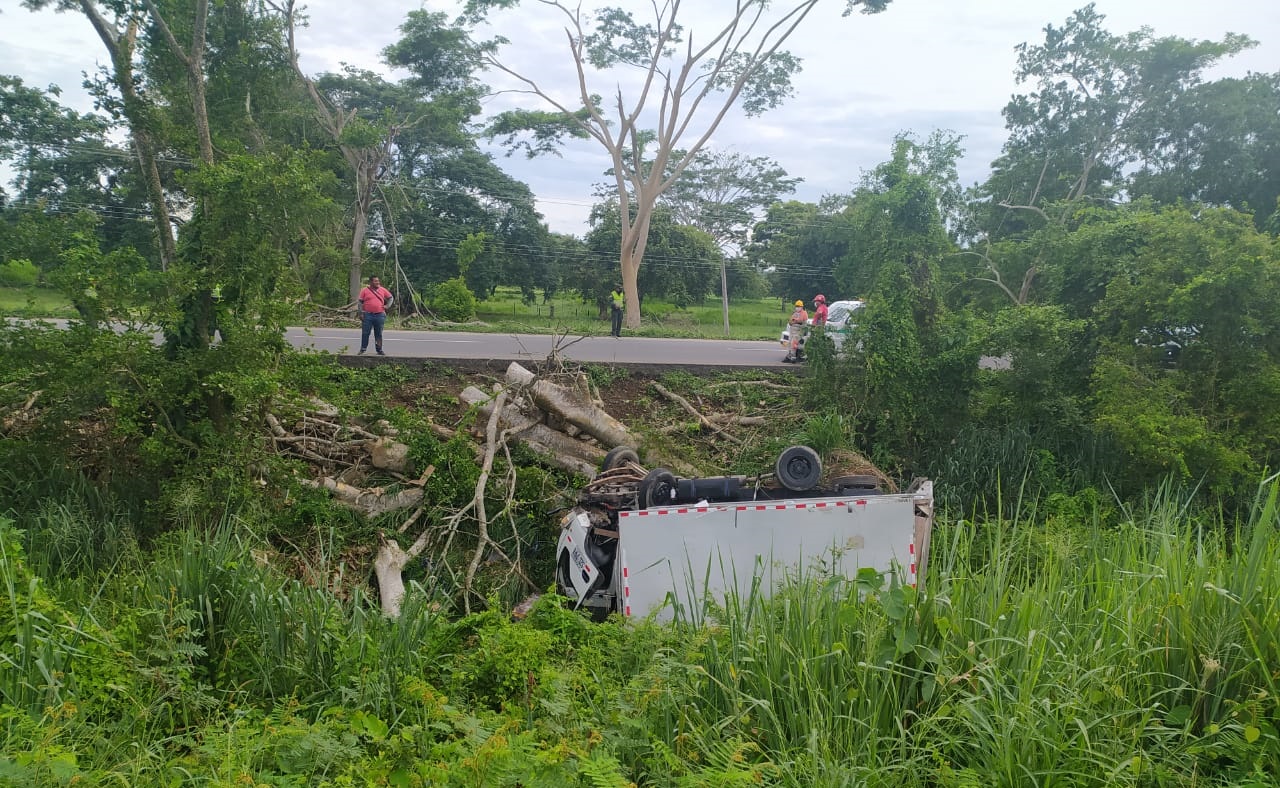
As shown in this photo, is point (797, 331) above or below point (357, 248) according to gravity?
below

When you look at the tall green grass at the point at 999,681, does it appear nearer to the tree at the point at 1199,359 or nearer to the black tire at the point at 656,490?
the black tire at the point at 656,490

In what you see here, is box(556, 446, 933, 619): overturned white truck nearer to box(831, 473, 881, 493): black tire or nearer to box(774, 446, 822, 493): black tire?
box(831, 473, 881, 493): black tire

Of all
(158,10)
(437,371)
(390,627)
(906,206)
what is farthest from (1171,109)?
(390,627)

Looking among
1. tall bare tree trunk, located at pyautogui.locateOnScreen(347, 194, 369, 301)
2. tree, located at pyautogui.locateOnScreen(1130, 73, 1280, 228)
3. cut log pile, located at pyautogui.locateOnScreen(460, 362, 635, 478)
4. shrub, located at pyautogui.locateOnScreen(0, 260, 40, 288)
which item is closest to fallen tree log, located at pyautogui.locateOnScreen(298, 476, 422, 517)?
cut log pile, located at pyautogui.locateOnScreen(460, 362, 635, 478)

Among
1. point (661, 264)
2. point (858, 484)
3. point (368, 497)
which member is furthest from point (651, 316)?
point (858, 484)

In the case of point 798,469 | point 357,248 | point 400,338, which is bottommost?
point 798,469

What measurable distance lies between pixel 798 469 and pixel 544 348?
375 inches

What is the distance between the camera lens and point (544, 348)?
52.2 ft

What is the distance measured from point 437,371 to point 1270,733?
10751 mm

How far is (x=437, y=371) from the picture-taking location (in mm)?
11781

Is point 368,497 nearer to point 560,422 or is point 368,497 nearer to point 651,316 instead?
point 560,422

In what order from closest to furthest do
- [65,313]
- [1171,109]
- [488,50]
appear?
[65,313] → [488,50] → [1171,109]

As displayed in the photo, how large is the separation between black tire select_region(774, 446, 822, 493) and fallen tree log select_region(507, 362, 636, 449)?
9.59 ft

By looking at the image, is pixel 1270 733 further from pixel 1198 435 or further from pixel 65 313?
pixel 65 313
